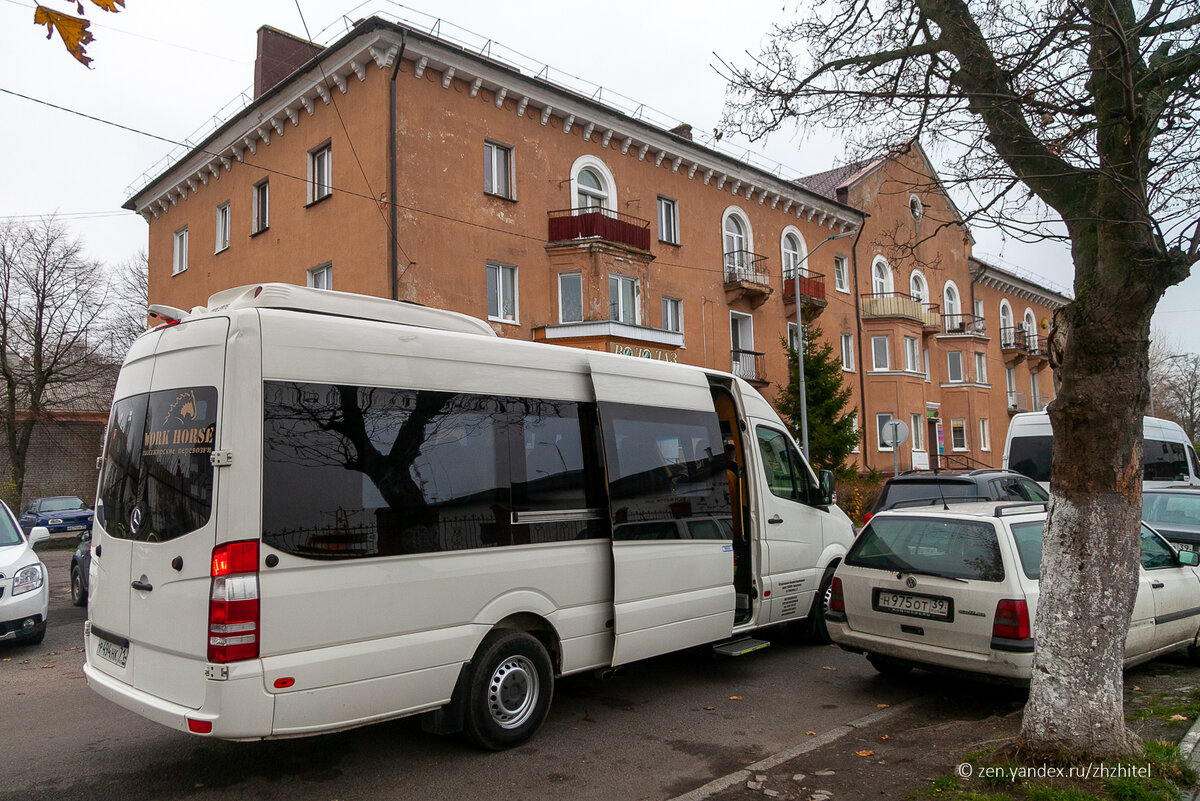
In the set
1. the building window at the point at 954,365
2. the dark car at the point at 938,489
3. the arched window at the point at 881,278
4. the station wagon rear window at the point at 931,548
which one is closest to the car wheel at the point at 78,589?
the station wagon rear window at the point at 931,548

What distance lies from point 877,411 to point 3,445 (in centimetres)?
3329

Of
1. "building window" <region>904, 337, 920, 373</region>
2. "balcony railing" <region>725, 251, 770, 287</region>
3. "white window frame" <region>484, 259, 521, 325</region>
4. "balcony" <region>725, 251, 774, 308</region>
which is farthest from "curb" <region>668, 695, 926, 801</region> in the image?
"building window" <region>904, 337, 920, 373</region>

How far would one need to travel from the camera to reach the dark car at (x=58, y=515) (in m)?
23.4

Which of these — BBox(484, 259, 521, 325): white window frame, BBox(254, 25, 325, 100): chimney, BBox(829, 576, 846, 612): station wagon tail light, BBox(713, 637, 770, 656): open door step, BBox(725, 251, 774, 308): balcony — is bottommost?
BBox(713, 637, 770, 656): open door step

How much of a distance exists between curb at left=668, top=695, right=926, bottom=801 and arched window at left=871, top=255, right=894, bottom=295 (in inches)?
1236

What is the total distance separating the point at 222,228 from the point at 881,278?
87.2 ft

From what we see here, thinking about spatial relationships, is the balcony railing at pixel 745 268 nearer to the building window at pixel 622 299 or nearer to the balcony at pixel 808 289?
the balcony at pixel 808 289

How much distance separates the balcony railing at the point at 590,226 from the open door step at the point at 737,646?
607 inches

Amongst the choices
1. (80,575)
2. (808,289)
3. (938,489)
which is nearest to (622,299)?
(808,289)

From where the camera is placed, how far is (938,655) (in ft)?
20.2

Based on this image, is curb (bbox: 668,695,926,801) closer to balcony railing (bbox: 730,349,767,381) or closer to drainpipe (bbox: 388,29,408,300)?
drainpipe (bbox: 388,29,408,300)

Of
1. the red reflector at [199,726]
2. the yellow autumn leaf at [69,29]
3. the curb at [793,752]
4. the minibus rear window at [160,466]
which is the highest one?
the yellow autumn leaf at [69,29]

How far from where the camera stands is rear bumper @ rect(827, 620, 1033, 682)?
575 centimetres

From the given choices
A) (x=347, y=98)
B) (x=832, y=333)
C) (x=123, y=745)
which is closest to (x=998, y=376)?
(x=832, y=333)
